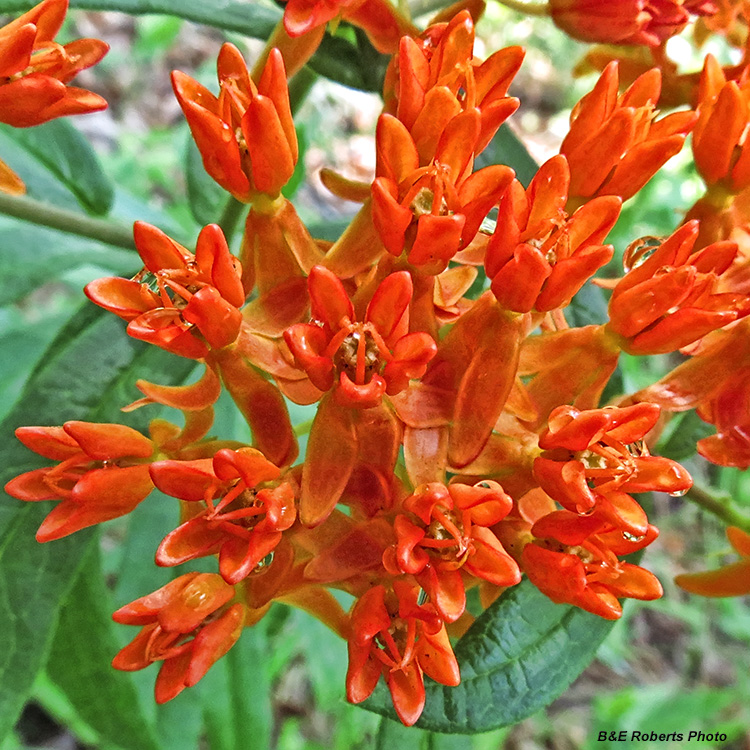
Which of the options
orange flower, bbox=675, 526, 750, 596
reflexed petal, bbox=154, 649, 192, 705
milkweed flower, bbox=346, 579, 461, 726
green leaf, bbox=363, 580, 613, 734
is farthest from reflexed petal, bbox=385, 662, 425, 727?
orange flower, bbox=675, 526, 750, 596

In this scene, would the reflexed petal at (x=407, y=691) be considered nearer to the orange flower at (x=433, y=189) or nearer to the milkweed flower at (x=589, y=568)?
the milkweed flower at (x=589, y=568)

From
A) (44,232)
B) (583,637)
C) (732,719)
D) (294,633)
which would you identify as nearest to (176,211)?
(44,232)

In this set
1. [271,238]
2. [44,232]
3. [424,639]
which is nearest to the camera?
[424,639]

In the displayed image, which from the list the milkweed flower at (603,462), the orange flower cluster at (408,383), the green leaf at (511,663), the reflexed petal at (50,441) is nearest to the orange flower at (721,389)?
the orange flower cluster at (408,383)

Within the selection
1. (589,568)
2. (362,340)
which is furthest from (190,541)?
(589,568)

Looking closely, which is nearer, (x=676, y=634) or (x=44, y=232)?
(x=44, y=232)

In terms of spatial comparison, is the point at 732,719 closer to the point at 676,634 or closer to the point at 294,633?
the point at 676,634

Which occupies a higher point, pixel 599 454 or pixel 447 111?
pixel 447 111
